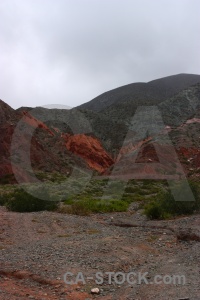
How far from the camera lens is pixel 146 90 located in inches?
3812

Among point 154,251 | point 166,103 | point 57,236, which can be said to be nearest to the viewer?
point 154,251

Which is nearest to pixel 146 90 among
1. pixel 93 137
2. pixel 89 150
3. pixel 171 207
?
pixel 93 137

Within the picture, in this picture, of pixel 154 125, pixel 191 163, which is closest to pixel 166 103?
pixel 154 125

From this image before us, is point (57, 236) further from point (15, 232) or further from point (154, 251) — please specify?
point (154, 251)

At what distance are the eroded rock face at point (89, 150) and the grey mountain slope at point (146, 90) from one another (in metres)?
37.2

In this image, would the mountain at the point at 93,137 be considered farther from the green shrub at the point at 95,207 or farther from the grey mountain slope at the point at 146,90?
the grey mountain slope at the point at 146,90

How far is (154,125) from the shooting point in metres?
56.6

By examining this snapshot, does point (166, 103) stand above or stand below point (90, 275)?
above

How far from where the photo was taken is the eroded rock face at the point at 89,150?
4994cm

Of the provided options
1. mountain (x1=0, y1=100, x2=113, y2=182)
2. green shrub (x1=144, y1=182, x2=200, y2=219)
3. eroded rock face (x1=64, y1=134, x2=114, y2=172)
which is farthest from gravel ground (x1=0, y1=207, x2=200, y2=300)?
eroded rock face (x1=64, y1=134, x2=114, y2=172)

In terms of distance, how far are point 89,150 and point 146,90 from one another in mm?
49646

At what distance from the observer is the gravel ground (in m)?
6.34

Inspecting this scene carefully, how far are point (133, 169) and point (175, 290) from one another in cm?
2912

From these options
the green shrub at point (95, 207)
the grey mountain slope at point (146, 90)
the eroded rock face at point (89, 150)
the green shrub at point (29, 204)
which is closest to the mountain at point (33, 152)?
the eroded rock face at point (89, 150)
